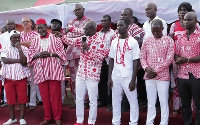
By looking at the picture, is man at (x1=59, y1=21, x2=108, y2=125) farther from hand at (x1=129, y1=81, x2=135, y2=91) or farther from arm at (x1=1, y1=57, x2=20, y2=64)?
arm at (x1=1, y1=57, x2=20, y2=64)

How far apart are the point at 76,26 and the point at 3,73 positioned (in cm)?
170

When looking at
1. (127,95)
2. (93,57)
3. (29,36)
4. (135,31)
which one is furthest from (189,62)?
(29,36)

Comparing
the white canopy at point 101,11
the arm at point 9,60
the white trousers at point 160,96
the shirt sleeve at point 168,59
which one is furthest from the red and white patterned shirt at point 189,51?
the arm at point 9,60

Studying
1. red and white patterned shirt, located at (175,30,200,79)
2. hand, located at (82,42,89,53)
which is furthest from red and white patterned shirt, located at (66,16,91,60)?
red and white patterned shirt, located at (175,30,200,79)

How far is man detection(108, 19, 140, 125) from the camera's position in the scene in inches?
203

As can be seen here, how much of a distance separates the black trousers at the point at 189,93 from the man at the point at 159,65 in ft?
0.78

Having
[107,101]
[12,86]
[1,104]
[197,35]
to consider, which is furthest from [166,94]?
[1,104]

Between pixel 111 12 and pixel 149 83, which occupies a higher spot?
pixel 111 12

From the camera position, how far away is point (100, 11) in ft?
21.9

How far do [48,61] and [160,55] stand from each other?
210 centimetres

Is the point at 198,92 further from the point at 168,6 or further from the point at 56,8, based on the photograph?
the point at 56,8

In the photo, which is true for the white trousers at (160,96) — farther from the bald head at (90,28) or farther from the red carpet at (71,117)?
the bald head at (90,28)

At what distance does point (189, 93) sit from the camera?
16.3ft

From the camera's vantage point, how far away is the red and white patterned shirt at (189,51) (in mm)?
4832
